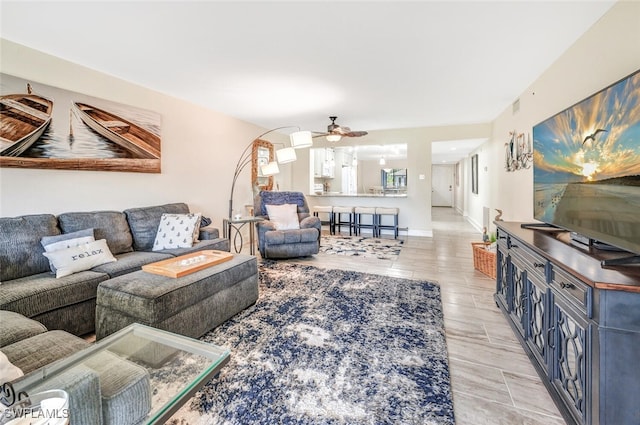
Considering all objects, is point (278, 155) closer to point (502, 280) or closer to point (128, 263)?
point (128, 263)

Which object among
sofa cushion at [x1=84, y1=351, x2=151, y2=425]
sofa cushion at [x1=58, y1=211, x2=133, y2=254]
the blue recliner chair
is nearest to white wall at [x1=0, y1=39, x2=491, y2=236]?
sofa cushion at [x1=58, y1=211, x2=133, y2=254]

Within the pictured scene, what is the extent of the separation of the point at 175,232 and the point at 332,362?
230 centimetres

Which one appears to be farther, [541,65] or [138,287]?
[541,65]

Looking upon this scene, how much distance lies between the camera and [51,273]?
2197 mm

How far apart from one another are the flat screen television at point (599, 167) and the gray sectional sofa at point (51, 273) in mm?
3238

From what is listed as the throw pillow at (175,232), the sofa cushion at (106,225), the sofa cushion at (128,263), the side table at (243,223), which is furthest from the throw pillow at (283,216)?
the sofa cushion at (106,225)

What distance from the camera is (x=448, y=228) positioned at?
6988 mm

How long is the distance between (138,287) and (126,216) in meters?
1.64

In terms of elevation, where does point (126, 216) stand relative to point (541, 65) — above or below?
below

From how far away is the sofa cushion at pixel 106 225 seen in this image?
2.54m

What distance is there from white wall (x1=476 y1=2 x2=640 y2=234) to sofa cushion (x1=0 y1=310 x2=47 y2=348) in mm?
3634

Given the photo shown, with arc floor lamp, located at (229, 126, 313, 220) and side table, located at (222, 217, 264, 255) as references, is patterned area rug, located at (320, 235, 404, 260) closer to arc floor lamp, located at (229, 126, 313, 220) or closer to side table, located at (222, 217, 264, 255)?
side table, located at (222, 217, 264, 255)

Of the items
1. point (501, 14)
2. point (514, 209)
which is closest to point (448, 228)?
point (514, 209)

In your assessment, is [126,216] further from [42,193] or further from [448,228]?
[448,228]
